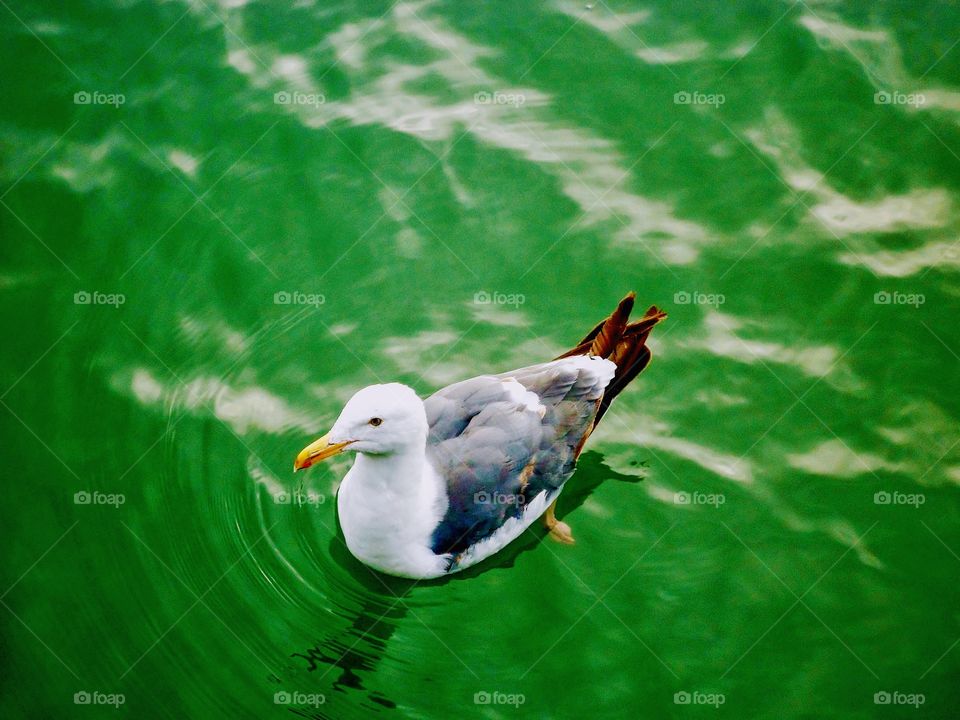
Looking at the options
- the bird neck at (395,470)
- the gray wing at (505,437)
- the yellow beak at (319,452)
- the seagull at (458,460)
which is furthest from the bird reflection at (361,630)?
the yellow beak at (319,452)

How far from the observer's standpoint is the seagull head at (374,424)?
219 inches

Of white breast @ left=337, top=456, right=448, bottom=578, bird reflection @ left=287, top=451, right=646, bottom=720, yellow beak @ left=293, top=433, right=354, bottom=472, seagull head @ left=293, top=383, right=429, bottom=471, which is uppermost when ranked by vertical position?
seagull head @ left=293, top=383, right=429, bottom=471

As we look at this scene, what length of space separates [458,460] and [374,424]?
0.64 m

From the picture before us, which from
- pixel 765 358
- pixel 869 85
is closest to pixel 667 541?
pixel 765 358

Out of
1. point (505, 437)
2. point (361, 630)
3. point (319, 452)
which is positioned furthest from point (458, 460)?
point (361, 630)

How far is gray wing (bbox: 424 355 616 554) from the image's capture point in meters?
6.02

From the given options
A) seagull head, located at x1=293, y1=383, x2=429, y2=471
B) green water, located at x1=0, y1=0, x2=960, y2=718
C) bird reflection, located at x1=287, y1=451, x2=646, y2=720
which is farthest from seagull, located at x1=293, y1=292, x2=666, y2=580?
green water, located at x1=0, y1=0, x2=960, y2=718

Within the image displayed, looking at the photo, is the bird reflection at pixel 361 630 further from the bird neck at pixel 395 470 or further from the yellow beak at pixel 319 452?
the yellow beak at pixel 319 452

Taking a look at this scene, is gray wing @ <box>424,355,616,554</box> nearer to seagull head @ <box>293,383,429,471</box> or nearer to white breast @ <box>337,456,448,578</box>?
white breast @ <box>337,456,448,578</box>

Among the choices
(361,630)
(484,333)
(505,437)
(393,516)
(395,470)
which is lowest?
(361,630)

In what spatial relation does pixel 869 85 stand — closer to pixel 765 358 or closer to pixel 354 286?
pixel 765 358

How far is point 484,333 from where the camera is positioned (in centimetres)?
738

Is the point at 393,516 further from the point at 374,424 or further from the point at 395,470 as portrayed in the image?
the point at 374,424

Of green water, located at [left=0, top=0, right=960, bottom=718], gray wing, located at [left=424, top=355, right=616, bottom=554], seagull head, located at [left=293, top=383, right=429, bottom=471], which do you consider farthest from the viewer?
green water, located at [left=0, top=0, right=960, bottom=718]
